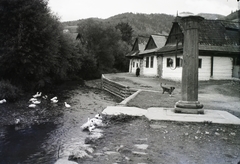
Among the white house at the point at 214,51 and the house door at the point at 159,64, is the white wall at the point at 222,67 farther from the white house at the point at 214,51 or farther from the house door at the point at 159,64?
the house door at the point at 159,64

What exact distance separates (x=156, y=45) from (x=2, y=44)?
20.1m

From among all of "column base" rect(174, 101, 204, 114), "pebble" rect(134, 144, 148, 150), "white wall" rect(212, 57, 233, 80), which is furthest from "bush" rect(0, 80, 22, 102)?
"white wall" rect(212, 57, 233, 80)

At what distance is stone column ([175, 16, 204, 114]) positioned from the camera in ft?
25.7

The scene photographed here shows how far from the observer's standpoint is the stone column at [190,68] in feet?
25.7

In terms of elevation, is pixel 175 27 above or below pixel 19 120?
above

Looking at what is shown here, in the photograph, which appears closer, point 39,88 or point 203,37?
point 39,88

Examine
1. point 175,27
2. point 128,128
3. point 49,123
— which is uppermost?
point 175,27

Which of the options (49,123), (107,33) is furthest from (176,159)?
(107,33)

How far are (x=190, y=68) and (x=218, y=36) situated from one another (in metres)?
19.1

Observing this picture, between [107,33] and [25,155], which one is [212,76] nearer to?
[25,155]

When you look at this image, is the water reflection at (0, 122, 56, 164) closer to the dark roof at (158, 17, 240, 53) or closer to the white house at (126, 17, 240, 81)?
the white house at (126, 17, 240, 81)

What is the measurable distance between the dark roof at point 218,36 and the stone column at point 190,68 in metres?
15.7

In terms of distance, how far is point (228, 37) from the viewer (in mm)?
25016

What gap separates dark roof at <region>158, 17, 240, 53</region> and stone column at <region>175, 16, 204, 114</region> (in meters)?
15.7
